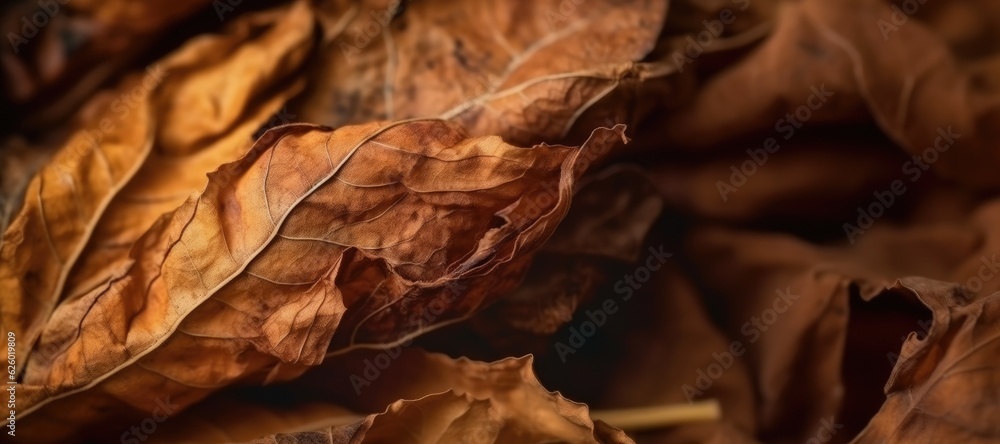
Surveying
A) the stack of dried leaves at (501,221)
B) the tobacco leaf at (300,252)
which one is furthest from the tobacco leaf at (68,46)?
the tobacco leaf at (300,252)

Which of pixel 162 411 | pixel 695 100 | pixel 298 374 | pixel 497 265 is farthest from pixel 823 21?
pixel 162 411

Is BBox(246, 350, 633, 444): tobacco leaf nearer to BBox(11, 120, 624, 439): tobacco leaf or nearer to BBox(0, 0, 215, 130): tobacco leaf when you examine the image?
BBox(11, 120, 624, 439): tobacco leaf

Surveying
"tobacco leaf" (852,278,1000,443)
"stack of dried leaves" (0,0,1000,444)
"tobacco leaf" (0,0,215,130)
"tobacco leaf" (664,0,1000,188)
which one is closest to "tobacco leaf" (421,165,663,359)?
"stack of dried leaves" (0,0,1000,444)

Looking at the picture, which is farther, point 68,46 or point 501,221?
point 68,46

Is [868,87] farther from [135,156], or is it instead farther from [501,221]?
[135,156]

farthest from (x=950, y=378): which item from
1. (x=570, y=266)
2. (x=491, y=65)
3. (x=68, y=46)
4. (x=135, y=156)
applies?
(x=68, y=46)

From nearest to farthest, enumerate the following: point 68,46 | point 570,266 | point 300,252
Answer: point 300,252 < point 570,266 < point 68,46

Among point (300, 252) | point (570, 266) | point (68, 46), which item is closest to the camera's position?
point (300, 252)

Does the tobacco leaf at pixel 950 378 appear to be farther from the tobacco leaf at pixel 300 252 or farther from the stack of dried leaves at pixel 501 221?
the tobacco leaf at pixel 300 252
